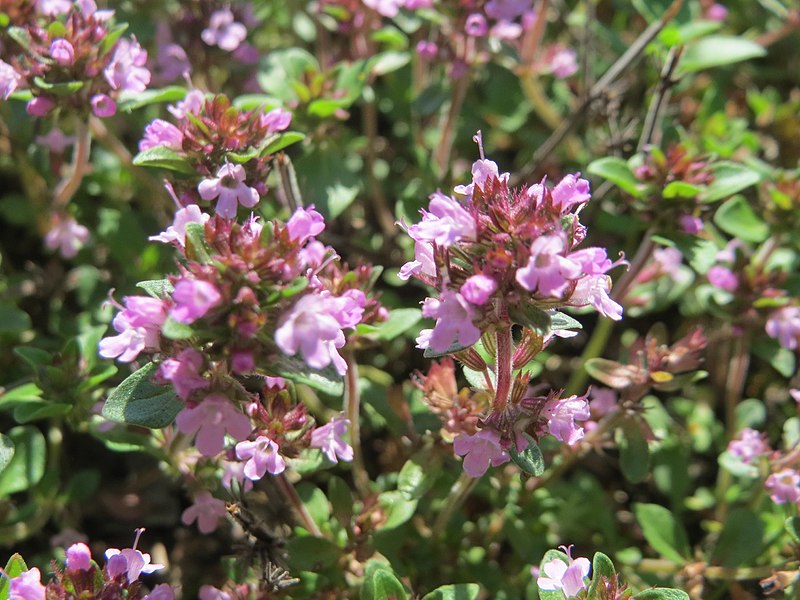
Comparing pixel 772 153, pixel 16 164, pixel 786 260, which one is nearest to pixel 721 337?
pixel 786 260

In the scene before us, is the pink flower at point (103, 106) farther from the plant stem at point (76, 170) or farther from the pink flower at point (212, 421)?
the pink flower at point (212, 421)

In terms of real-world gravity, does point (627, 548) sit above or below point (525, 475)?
below

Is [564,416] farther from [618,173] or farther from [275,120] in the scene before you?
[275,120]

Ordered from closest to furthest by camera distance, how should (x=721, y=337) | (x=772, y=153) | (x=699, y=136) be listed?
1. (x=721, y=337)
2. (x=699, y=136)
3. (x=772, y=153)

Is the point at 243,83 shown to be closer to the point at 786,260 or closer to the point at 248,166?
the point at 248,166

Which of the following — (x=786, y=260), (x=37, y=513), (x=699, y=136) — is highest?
(x=699, y=136)

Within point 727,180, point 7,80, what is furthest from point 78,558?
point 727,180

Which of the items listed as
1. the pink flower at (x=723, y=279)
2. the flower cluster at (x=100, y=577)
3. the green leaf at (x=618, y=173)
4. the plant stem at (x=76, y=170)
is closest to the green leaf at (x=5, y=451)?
the flower cluster at (x=100, y=577)
